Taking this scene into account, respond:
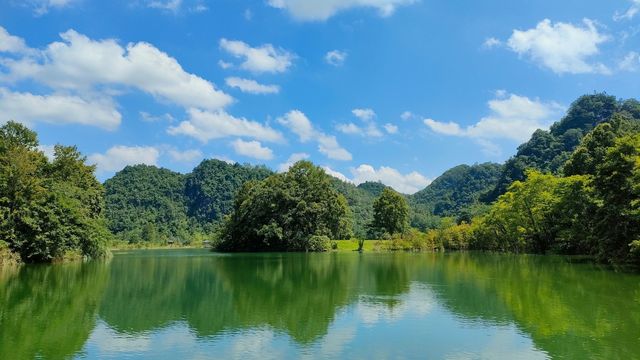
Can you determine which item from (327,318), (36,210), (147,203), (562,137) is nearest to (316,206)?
(36,210)

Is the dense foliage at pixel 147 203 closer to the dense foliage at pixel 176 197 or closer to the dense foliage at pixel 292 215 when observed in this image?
the dense foliage at pixel 176 197

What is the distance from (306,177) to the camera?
7406 centimetres

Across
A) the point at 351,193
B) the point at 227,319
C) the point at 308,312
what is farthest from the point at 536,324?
the point at 351,193

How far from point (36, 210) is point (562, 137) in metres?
111

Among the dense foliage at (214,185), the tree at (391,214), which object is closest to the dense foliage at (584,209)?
the tree at (391,214)

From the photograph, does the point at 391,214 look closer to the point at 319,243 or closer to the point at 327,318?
the point at 319,243

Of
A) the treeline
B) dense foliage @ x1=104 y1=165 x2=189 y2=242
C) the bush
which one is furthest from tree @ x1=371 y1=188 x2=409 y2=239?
dense foliage @ x1=104 y1=165 x2=189 y2=242

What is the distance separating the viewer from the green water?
1128cm

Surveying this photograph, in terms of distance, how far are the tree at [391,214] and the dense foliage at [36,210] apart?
4348cm

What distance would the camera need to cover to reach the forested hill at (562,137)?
11119 centimetres

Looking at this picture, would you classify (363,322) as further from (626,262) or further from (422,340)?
(626,262)

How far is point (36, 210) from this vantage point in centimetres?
3691

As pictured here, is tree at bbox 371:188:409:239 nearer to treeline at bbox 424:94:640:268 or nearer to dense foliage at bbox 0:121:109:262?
treeline at bbox 424:94:640:268

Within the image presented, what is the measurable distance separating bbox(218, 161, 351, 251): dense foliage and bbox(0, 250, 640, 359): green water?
44.7 metres
